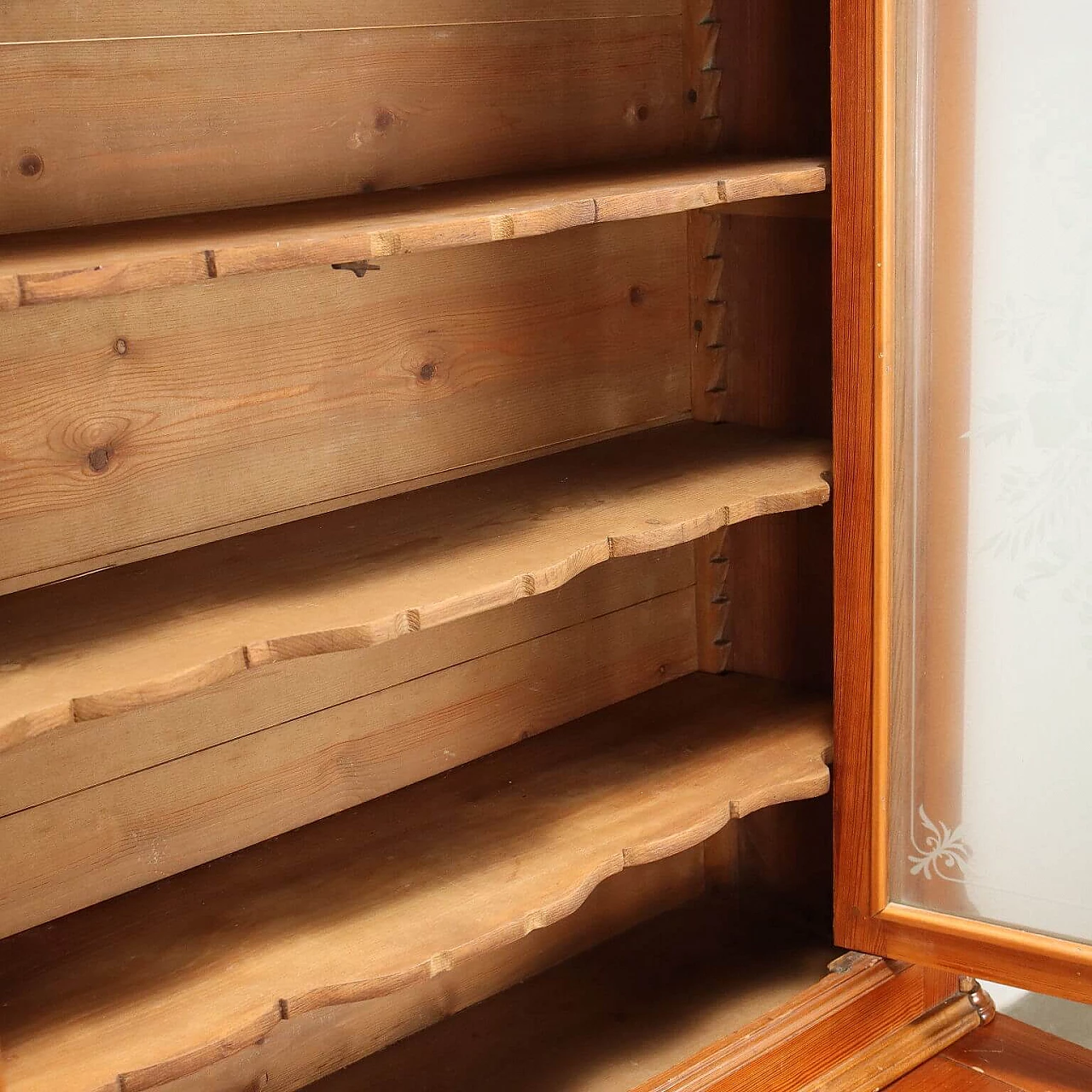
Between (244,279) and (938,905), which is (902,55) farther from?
(938,905)

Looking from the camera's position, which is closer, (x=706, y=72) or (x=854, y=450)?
(x=854, y=450)

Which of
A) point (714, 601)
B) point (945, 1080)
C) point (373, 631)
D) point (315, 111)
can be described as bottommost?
point (945, 1080)

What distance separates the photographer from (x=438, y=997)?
1957 mm

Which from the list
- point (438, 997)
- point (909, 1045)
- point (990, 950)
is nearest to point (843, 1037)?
point (909, 1045)

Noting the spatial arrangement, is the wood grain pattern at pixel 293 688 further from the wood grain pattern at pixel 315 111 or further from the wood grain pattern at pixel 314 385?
the wood grain pattern at pixel 315 111

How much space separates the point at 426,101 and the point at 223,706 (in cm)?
77

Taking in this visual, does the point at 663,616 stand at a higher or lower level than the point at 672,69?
lower

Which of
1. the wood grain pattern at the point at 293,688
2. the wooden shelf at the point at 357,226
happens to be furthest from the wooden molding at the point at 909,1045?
the wooden shelf at the point at 357,226

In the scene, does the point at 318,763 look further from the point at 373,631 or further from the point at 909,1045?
the point at 909,1045

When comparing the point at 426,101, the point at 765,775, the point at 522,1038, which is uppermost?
the point at 426,101

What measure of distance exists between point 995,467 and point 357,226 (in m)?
0.81

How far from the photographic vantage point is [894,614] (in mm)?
1771

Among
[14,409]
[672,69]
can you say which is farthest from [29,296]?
[672,69]

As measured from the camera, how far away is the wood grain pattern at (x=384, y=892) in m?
1.41
